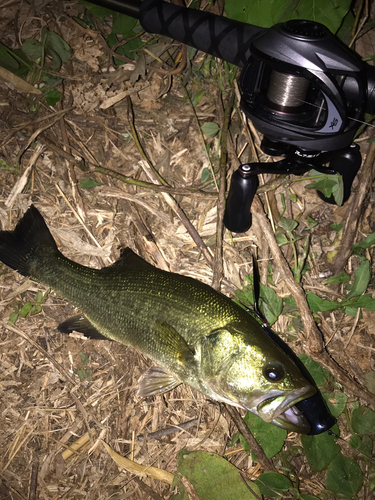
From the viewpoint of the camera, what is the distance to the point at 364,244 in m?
2.42

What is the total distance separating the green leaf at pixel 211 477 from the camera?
8.18 feet

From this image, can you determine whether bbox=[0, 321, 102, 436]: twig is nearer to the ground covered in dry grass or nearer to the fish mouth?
the ground covered in dry grass

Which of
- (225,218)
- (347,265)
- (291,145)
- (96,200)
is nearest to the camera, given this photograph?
(291,145)

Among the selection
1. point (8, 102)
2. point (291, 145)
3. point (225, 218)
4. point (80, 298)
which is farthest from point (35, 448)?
point (291, 145)

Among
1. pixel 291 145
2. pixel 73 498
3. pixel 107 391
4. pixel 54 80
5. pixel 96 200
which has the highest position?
pixel 291 145

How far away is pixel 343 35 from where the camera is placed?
2342 millimetres

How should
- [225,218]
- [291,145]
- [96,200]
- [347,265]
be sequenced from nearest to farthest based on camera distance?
[291,145] < [225,218] < [347,265] < [96,200]

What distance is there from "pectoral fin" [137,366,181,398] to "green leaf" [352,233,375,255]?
4.83 feet

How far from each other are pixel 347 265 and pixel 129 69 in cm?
215

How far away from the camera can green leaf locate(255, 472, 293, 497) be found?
2.46 m

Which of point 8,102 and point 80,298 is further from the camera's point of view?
point 8,102

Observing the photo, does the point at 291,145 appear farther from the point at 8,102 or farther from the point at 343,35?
the point at 8,102

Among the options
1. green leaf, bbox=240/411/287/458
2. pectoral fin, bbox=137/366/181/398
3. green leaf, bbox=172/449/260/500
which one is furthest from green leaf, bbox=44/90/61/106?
green leaf, bbox=172/449/260/500

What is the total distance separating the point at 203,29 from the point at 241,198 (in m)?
0.95
